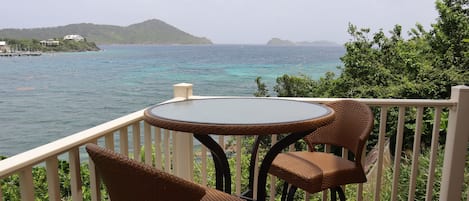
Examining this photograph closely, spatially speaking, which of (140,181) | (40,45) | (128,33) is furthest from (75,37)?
(140,181)

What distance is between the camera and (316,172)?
2.05 meters

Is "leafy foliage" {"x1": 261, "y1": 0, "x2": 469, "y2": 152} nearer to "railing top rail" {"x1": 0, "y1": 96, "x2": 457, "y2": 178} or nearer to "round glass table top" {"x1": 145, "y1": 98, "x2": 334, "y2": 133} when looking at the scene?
"round glass table top" {"x1": 145, "y1": 98, "x2": 334, "y2": 133}

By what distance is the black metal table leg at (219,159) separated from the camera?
5.97 feet

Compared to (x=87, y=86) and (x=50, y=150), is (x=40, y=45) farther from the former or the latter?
(x=50, y=150)

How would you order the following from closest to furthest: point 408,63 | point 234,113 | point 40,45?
point 234,113 < point 408,63 < point 40,45

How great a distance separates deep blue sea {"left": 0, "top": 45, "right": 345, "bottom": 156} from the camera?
956 inches

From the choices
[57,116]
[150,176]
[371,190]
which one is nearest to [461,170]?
[371,190]

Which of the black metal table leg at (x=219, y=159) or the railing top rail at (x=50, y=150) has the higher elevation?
the railing top rail at (x=50, y=150)

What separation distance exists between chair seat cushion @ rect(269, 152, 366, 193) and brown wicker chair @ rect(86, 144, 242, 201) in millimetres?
904

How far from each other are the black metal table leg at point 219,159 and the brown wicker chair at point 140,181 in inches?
21.9

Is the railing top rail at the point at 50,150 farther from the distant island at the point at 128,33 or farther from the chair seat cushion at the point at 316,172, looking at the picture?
the distant island at the point at 128,33

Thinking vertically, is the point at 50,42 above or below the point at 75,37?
below

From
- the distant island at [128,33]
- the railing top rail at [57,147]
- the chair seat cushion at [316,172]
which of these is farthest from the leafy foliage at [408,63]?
the distant island at [128,33]

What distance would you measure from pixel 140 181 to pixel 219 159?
2.50ft
